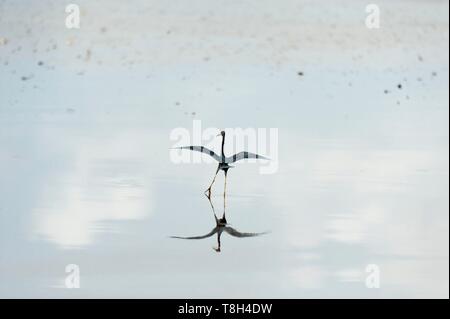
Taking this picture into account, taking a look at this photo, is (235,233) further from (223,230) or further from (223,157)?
(223,157)

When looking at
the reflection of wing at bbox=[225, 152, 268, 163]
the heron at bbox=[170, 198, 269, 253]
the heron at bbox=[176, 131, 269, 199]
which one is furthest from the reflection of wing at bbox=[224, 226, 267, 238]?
the reflection of wing at bbox=[225, 152, 268, 163]

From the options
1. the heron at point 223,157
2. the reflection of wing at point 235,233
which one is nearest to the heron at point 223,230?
the reflection of wing at point 235,233

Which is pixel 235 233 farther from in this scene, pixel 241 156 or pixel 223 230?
pixel 241 156

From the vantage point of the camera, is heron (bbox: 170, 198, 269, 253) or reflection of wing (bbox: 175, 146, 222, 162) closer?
heron (bbox: 170, 198, 269, 253)

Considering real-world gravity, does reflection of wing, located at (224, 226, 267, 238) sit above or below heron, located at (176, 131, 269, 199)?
below

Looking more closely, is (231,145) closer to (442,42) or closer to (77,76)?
(77,76)

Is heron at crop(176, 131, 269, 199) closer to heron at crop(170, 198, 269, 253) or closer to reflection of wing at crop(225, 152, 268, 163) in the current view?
reflection of wing at crop(225, 152, 268, 163)

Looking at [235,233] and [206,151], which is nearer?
[235,233]

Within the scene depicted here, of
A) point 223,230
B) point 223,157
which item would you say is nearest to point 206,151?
point 223,157

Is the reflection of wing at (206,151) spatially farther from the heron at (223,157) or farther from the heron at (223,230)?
the heron at (223,230)

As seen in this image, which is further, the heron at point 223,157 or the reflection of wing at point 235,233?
the heron at point 223,157

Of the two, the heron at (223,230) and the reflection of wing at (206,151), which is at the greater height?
the reflection of wing at (206,151)

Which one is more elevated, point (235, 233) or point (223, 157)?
point (223, 157)

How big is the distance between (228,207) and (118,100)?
132cm
